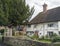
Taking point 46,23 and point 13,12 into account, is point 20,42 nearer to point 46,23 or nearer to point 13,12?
point 13,12

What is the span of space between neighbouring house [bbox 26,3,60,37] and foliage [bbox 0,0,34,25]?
7462 mm

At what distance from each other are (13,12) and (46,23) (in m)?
12.5

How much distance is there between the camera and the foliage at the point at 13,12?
46.5 m

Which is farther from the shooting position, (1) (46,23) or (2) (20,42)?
(1) (46,23)

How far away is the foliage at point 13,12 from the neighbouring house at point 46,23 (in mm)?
7462

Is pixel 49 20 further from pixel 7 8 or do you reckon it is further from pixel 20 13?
pixel 7 8

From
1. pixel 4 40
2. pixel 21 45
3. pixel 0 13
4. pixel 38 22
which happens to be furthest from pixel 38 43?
pixel 38 22

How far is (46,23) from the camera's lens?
58.0 meters

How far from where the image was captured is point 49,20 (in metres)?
56.9

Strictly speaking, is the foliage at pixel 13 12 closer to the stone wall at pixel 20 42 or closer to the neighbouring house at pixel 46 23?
the neighbouring house at pixel 46 23

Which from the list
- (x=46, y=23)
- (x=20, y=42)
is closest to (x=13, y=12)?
(x=46, y=23)

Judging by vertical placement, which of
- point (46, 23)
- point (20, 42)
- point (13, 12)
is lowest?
point (20, 42)

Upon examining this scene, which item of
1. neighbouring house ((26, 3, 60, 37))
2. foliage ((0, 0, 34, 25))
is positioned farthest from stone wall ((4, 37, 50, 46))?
neighbouring house ((26, 3, 60, 37))

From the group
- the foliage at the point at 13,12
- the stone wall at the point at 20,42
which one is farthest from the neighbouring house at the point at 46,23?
the stone wall at the point at 20,42
